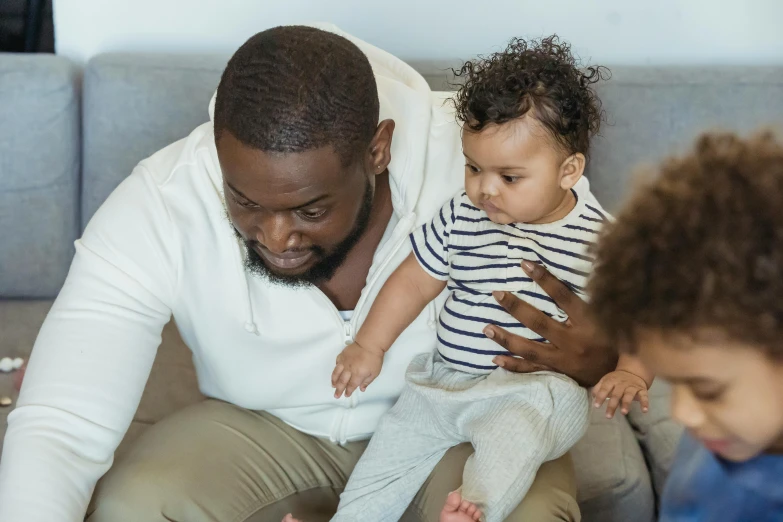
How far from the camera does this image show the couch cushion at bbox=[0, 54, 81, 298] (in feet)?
6.10

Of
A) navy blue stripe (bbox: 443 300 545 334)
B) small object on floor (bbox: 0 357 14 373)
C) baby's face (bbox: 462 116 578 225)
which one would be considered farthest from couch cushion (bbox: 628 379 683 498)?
small object on floor (bbox: 0 357 14 373)

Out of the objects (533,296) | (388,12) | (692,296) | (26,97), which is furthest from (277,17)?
(692,296)

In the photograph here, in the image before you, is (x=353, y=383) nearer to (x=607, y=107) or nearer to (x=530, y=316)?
(x=530, y=316)

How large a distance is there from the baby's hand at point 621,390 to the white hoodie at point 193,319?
333mm

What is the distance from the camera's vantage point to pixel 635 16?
6.67ft

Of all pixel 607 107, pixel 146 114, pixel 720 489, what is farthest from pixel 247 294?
pixel 607 107

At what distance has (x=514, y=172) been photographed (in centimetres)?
124

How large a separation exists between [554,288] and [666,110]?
2.54 feet

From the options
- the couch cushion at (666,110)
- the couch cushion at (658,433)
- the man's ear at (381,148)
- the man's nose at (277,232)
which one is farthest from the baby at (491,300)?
the couch cushion at (666,110)

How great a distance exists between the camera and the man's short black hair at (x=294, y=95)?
1.14m

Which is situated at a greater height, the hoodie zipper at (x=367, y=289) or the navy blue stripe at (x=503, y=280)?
the navy blue stripe at (x=503, y=280)

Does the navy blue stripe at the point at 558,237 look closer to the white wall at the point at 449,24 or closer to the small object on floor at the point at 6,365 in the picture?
the white wall at the point at 449,24

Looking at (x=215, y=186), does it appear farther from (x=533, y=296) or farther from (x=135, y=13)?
(x=135, y=13)

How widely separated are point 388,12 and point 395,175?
760mm
